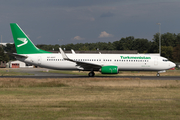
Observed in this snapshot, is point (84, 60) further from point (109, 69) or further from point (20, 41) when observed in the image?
point (20, 41)

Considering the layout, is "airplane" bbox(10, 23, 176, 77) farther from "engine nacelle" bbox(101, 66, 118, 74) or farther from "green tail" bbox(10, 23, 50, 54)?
"engine nacelle" bbox(101, 66, 118, 74)

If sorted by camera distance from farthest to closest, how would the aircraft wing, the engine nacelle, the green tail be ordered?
1. the green tail
2. the aircraft wing
3. the engine nacelle

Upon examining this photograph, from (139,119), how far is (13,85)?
1484cm

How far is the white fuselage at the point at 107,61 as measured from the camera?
109ft

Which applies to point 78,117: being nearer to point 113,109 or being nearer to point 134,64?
point 113,109

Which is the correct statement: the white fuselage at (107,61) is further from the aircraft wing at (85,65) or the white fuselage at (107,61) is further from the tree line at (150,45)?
the tree line at (150,45)

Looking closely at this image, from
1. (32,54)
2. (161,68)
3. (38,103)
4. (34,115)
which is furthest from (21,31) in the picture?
(34,115)

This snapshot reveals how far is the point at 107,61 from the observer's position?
33.3 m

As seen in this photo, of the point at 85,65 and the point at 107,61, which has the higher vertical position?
the point at 107,61

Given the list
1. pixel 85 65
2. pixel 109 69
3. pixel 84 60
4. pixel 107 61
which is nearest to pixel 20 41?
pixel 84 60

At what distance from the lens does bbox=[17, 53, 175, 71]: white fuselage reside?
33.2 meters

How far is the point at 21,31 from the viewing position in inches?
1359

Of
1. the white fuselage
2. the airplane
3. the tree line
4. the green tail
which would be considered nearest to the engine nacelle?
the airplane

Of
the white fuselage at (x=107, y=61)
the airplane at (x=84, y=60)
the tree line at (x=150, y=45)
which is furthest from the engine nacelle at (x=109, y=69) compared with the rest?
the tree line at (x=150, y=45)
